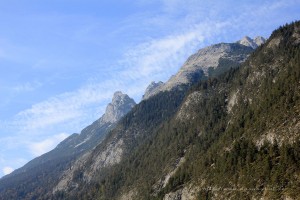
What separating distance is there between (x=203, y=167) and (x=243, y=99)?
165 feet

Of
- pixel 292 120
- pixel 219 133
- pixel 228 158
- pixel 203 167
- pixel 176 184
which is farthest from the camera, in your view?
pixel 219 133

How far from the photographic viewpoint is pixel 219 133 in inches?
7219

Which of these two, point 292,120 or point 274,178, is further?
point 292,120

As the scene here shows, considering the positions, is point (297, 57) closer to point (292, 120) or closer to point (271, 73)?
point (271, 73)

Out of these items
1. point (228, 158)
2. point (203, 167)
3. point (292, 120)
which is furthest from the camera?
point (203, 167)

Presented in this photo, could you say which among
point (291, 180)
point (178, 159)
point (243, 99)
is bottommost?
point (291, 180)

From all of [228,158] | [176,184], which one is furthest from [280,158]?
[176,184]

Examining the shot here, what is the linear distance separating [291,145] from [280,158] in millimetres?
6405

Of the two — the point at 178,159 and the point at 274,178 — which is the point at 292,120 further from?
the point at 178,159

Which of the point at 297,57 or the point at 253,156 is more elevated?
the point at 297,57

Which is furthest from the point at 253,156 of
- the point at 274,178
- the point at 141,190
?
the point at 141,190

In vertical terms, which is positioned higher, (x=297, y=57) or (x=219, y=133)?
(x=297, y=57)

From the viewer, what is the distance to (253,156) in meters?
134

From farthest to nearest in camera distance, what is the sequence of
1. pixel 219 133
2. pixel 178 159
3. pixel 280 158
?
pixel 178 159 → pixel 219 133 → pixel 280 158
